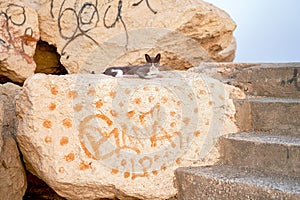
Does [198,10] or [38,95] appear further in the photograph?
[198,10]

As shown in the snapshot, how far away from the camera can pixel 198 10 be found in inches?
162

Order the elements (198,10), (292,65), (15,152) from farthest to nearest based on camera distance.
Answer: (198,10)
(292,65)
(15,152)

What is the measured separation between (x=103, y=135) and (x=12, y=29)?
311 cm

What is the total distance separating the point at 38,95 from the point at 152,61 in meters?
1.47

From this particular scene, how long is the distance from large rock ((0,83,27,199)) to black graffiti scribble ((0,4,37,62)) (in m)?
2.51

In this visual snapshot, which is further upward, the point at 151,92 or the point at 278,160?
the point at 151,92

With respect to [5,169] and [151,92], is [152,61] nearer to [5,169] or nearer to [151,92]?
[151,92]

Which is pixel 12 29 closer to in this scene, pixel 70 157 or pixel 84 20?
pixel 84 20

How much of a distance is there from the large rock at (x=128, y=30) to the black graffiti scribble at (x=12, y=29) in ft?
0.91

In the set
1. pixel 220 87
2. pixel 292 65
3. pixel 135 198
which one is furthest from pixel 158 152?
pixel 292 65

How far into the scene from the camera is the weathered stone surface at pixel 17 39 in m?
4.07

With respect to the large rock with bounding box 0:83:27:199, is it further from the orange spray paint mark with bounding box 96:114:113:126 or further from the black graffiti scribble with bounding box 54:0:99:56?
the black graffiti scribble with bounding box 54:0:99:56

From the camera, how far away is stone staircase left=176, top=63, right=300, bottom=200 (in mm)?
1424

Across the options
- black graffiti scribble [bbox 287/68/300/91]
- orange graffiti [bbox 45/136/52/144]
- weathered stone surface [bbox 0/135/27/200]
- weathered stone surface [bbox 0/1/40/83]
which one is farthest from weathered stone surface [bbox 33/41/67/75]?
black graffiti scribble [bbox 287/68/300/91]
